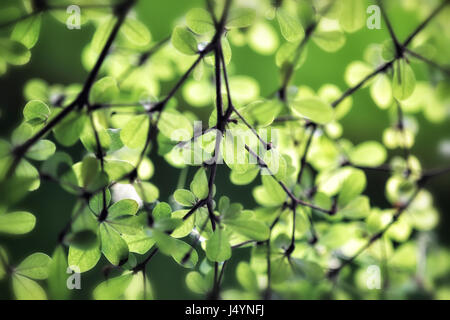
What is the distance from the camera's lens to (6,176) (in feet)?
1.31

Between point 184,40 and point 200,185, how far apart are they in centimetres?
19

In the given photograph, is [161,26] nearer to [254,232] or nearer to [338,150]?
[338,150]

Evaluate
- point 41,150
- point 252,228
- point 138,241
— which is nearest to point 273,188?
point 252,228

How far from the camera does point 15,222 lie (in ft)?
1.45

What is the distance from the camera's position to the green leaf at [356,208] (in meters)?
0.61

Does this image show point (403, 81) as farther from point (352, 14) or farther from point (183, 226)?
point (183, 226)

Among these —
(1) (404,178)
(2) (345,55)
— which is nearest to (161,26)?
(2) (345,55)

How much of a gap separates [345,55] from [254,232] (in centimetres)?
136

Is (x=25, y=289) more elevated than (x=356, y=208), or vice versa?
(x=356, y=208)

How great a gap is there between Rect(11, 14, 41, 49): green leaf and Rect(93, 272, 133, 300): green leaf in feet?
1.08

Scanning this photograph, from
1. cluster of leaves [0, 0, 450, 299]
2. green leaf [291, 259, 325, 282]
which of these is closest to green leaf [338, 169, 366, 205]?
cluster of leaves [0, 0, 450, 299]

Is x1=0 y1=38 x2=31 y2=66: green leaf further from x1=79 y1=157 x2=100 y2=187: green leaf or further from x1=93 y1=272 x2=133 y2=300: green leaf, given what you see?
x1=93 y1=272 x2=133 y2=300: green leaf

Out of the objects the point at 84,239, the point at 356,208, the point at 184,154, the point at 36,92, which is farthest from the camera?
the point at 36,92

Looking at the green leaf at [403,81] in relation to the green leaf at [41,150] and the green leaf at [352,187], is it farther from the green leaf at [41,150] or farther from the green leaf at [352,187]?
the green leaf at [41,150]
